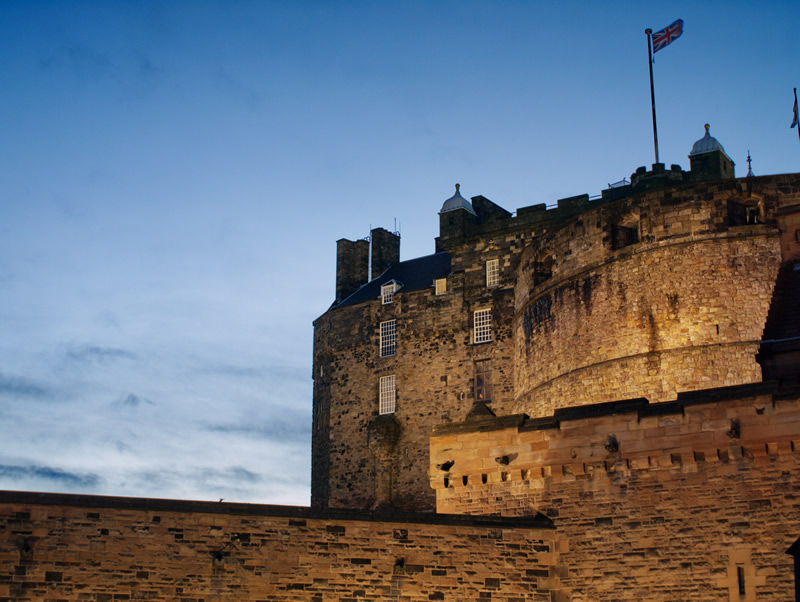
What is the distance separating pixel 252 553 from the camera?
59.5 ft

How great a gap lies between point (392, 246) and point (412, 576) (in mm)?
26356

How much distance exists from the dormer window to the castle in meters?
8.53

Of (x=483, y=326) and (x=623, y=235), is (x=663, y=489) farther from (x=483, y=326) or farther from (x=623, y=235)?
(x=483, y=326)

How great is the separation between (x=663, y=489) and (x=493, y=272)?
60.8 feet

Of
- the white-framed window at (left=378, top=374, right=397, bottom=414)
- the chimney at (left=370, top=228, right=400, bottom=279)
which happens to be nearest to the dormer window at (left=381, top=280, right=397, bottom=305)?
the white-framed window at (left=378, top=374, right=397, bottom=414)

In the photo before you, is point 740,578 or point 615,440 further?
point 615,440

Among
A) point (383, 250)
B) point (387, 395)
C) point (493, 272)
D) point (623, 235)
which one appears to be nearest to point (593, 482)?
point (623, 235)

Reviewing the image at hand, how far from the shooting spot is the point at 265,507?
1842 cm

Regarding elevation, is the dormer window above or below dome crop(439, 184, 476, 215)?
below

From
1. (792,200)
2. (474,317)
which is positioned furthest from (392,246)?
(792,200)

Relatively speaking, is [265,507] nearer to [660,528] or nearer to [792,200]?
[660,528]

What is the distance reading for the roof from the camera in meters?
39.4

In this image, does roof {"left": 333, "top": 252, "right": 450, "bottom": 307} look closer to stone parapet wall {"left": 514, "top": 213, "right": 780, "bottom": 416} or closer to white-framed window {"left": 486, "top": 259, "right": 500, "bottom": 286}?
white-framed window {"left": 486, "top": 259, "right": 500, "bottom": 286}

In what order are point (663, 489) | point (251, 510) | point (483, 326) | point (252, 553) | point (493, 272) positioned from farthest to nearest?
1. point (493, 272)
2. point (483, 326)
3. point (663, 489)
4. point (251, 510)
5. point (252, 553)
